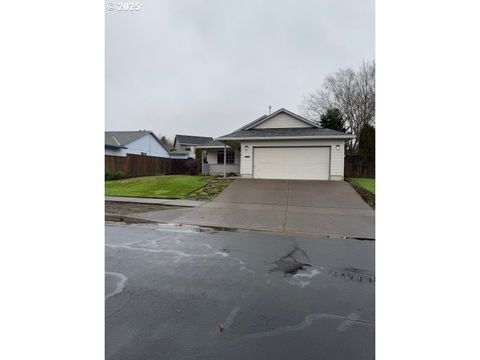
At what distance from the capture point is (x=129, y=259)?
435 cm

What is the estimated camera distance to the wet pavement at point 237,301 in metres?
2.18

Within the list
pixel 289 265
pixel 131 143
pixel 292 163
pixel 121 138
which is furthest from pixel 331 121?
pixel 289 265

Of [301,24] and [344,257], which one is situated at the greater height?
[301,24]

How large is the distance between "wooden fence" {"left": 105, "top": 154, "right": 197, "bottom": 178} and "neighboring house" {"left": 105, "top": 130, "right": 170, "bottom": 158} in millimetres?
5062

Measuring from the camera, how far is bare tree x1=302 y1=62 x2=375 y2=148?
2805cm

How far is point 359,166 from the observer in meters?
19.7

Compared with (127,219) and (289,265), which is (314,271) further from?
(127,219)

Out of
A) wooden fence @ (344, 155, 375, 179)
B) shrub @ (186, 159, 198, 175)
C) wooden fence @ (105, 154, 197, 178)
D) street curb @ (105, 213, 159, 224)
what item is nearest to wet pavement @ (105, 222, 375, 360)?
street curb @ (105, 213, 159, 224)

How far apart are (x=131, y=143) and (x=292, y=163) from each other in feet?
67.9

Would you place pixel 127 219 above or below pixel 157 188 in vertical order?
below
